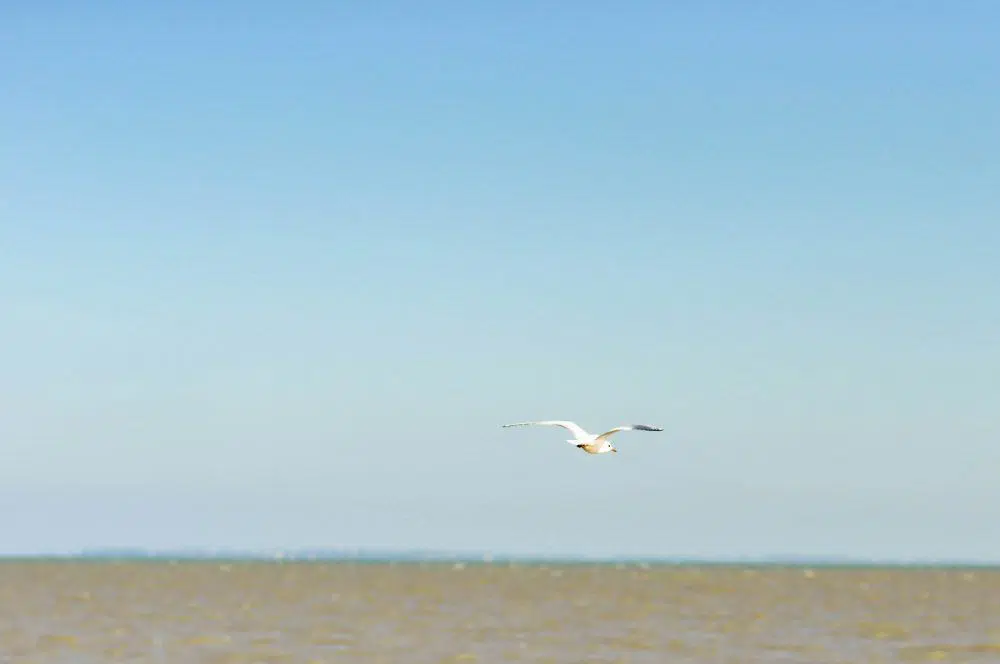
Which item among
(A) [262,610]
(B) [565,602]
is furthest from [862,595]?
(A) [262,610]

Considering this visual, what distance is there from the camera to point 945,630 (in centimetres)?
6094

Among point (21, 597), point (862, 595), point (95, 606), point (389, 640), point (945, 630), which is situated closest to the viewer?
point (389, 640)

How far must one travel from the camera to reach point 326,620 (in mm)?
64000

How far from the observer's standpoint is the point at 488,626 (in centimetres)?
6044

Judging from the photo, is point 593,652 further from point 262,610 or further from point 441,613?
point 262,610

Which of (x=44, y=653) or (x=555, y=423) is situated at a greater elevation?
(x=555, y=423)

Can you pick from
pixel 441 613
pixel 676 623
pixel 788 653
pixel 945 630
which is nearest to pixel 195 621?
pixel 441 613

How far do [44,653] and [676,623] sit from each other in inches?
1081

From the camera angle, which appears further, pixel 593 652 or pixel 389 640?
pixel 389 640

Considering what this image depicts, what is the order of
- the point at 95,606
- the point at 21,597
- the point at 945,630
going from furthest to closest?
1. the point at 21,597
2. the point at 95,606
3. the point at 945,630

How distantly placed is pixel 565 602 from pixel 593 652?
31.0 meters

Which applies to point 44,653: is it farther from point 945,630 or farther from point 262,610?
point 945,630

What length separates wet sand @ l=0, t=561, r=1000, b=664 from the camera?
160 ft

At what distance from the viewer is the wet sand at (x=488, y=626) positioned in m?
48.7
